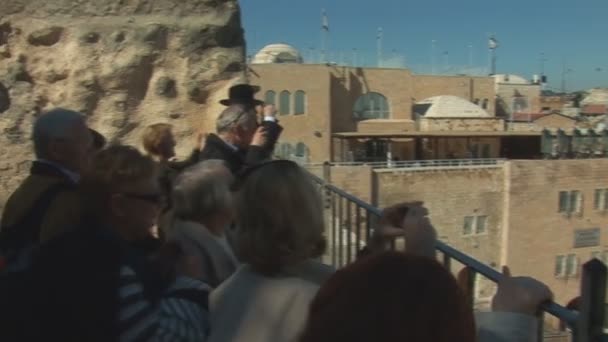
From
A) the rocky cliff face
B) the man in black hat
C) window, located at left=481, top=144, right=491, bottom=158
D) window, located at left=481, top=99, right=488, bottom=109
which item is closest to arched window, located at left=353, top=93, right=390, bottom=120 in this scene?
window, located at left=481, top=144, right=491, bottom=158

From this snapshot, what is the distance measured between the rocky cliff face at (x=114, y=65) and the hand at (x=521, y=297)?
3646mm

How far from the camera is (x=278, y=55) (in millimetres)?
49125

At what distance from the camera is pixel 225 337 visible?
196cm

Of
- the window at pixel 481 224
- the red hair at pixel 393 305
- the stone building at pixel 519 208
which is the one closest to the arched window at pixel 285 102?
the stone building at pixel 519 208

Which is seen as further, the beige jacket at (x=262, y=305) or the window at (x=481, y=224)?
the window at (x=481, y=224)

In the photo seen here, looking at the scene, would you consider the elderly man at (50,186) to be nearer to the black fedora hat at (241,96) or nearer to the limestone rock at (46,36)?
the black fedora hat at (241,96)

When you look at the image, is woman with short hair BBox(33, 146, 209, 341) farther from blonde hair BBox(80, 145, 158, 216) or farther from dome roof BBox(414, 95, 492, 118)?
dome roof BBox(414, 95, 492, 118)

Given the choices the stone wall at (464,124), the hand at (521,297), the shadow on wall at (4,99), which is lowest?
the stone wall at (464,124)

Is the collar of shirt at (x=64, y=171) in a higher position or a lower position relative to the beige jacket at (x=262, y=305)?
higher

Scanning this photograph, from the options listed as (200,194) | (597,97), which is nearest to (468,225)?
(200,194)

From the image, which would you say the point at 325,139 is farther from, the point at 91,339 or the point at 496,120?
the point at 91,339

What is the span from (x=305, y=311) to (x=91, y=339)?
594mm

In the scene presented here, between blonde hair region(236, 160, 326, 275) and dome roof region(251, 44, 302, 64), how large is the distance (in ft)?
152

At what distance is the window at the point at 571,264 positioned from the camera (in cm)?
3566
